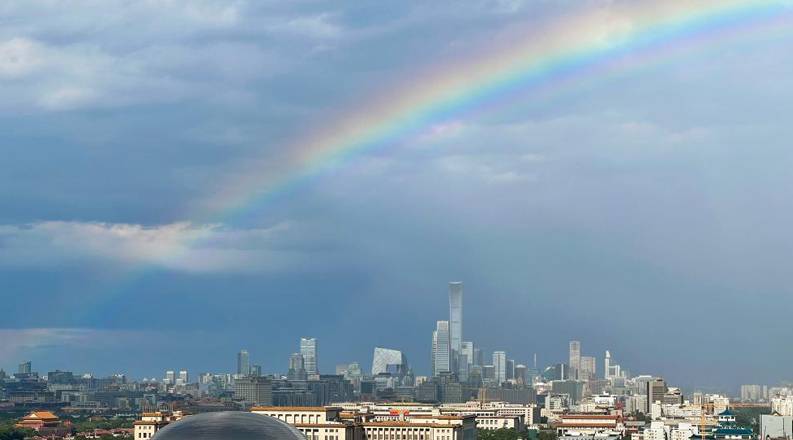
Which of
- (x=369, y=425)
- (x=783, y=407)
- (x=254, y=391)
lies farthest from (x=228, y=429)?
(x=254, y=391)

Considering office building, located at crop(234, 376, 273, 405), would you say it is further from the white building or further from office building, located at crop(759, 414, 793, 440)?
office building, located at crop(759, 414, 793, 440)

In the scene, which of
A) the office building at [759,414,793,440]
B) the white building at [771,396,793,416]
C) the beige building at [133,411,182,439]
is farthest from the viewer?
the white building at [771,396,793,416]

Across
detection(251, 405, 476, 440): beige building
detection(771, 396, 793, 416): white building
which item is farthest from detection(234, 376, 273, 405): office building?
detection(251, 405, 476, 440): beige building

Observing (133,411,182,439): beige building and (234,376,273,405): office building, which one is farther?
(234,376,273,405): office building

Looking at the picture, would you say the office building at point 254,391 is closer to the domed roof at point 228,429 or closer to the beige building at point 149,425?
the beige building at point 149,425

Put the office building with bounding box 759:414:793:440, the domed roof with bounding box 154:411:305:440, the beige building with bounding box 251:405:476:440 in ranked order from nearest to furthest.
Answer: the domed roof with bounding box 154:411:305:440
the beige building with bounding box 251:405:476:440
the office building with bounding box 759:414:793:440

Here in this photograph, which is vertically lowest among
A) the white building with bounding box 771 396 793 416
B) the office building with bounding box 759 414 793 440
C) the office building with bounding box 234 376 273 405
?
the office building with bounding box 759 414 793 440

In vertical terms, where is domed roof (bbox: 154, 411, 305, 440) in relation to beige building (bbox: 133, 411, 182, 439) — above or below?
above

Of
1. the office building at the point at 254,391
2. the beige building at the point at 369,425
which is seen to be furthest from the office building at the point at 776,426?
the office building at the point at 254,391

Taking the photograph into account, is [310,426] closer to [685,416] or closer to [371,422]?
[371,422]
